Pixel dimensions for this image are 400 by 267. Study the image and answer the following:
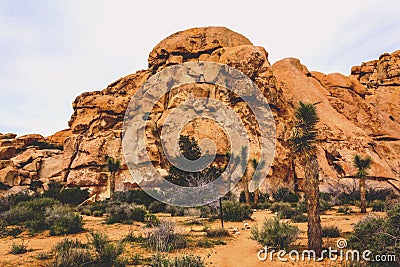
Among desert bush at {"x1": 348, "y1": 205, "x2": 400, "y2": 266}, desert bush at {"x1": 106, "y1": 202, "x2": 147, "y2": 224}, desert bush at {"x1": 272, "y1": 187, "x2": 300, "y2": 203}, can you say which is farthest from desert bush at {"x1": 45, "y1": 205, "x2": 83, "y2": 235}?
desert bush at {"x1": 272, "y1": 187, "x2": 300, "y2": 203}

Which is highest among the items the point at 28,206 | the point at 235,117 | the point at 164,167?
the point at 235,117

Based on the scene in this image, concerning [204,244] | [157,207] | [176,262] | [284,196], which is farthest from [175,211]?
[176,262]

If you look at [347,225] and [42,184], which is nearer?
[347,225]

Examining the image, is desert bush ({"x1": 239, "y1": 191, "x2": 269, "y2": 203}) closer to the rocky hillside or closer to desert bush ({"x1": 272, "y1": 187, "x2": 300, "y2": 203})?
desert bush ({"x1": 272, "y1": 187, "x2": 300, "y2": 203})

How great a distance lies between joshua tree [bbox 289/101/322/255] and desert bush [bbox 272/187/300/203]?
20.5 metres

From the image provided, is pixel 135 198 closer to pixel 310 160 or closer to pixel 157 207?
pixel 157 207

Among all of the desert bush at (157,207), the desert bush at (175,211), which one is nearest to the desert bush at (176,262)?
the desert bush at (175,211)

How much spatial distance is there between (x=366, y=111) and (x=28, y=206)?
50.7 metres

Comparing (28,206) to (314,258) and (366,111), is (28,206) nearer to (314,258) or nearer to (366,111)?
(314,258)

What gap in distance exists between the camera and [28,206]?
64.4ft

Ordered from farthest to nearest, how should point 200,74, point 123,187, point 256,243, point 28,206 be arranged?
point 200,74
point 123,187
point 28,206
point 256,243

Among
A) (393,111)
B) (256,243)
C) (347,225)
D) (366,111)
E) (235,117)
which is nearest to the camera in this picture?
(256,243)

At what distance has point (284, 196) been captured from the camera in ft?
100

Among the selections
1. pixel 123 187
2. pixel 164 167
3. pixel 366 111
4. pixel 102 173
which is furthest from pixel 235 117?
pixel 366 111
